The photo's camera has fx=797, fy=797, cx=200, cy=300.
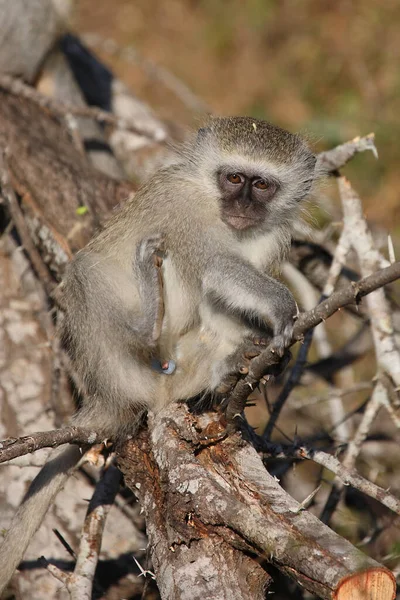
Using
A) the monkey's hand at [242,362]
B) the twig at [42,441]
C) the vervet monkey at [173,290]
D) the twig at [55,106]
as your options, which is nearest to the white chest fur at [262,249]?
the vervet monkey at [173,290]

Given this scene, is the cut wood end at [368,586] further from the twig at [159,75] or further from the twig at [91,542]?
the twig at [159,75]

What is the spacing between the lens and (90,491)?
4.07m

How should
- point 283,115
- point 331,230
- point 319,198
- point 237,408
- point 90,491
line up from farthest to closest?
point 283,115
point 331,230
point 90,491
point 319,198
point 237,408

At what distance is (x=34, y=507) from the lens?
125 inches

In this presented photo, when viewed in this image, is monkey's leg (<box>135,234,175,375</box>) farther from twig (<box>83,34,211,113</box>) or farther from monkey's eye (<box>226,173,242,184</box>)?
twig (<box>83,34,211,113</box>)

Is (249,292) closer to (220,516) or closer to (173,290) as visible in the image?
(173,290)

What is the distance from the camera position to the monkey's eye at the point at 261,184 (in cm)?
340

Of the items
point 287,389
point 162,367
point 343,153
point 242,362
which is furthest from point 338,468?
point 343,153

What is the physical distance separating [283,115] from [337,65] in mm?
867

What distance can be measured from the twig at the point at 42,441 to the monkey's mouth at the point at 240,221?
1.02 metres

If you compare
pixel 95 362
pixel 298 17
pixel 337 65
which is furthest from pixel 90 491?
pixel 298 17

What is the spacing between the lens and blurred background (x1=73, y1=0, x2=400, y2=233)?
8.02 metres

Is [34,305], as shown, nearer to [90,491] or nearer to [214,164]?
[90,491]

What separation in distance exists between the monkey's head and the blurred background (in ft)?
13.5
